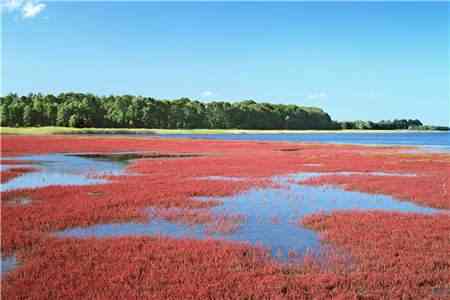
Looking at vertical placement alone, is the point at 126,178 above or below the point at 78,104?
below

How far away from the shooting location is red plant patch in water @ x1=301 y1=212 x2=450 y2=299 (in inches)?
323

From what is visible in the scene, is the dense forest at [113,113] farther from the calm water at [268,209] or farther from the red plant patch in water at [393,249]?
the red plant patch in water at [393,249]

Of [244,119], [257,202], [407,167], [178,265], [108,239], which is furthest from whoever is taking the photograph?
[244,119]

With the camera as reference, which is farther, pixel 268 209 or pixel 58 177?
pixel 58 177

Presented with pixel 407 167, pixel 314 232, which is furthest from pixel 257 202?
pixel 407 167

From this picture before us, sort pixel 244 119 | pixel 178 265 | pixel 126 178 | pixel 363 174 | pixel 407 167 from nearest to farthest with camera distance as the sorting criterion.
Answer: pixel 178 265, pixel 126 178, pixel 363 174, pixel 407 167, pixel 244 119

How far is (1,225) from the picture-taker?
500 inches

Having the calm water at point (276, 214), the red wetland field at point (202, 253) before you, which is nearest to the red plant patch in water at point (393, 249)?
the red wetland field at point (202, 253)

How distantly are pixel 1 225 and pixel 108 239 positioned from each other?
4035 millimetres

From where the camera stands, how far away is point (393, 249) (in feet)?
35.4

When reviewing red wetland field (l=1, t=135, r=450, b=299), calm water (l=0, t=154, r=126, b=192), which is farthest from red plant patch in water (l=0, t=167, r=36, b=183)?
red wetland field (l=1, t=135, r=450, b=299)

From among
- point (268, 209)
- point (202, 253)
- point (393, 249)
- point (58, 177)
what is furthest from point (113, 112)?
point (393, 249)

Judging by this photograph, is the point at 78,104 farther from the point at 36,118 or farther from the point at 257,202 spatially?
the point at 257,202

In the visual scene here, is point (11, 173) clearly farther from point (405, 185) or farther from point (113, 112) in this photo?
point (113, 112)
